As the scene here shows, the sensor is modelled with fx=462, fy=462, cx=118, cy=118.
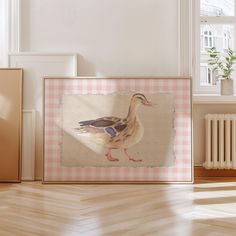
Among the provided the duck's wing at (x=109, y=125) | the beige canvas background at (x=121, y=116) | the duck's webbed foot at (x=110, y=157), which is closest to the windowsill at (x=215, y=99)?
the beige canvas background at (x=121, y=116)

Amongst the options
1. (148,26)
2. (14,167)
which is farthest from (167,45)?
(14,167)

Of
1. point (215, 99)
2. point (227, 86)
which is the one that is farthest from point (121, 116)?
point (227, 86)

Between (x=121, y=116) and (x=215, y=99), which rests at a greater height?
(x=215, y=99)

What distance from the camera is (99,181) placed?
4398 mm

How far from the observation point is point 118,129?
4.43 m

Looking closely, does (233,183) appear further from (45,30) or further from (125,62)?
(45,30)

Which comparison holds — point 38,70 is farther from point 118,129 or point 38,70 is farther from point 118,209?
point 118,209

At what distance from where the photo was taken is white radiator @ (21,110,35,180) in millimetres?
4590

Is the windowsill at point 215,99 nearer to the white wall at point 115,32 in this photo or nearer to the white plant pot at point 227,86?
the white plant pot at point 227,86

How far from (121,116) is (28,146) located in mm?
992

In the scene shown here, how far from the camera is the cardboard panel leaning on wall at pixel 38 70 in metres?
4.64

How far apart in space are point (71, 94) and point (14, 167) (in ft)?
2.95

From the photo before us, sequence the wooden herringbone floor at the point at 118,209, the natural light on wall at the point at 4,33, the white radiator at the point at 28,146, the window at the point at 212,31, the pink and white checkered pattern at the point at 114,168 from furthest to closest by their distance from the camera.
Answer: the window at the point at 212,31
the natural light on wall at the point at 4,33
the white radiator at the point at 28,146
the pink and white checkered pattern at the point at 114,168
the wooden herringbone floor at the point at 118,209

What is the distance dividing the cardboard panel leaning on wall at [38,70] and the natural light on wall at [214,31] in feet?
4.66
